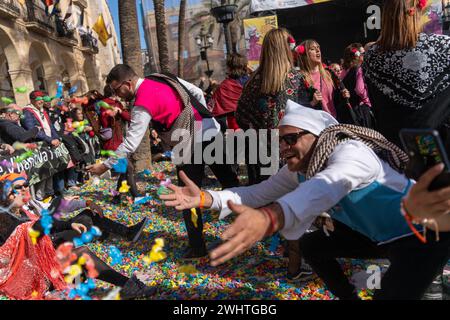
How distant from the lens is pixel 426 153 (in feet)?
4.43

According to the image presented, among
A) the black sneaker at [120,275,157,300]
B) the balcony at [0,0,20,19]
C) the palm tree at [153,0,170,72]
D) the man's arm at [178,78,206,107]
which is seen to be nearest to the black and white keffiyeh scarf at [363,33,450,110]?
the man's arm at [178,78,206,107]

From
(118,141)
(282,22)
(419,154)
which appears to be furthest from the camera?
(282,22)

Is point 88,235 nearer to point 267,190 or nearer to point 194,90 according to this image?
point 267,190

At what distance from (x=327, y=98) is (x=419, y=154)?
244 cm

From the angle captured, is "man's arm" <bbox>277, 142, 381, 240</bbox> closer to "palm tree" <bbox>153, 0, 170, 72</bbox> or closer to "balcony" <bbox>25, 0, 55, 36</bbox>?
"palm tree" <bbox>153, 0, 170, 72</bbox>

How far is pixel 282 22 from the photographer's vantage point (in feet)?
57.3

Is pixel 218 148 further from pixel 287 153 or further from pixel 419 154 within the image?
pixel 419 154

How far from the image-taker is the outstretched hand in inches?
84.0

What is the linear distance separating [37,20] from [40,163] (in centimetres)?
1395

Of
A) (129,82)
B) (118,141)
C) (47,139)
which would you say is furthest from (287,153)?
(47,139)

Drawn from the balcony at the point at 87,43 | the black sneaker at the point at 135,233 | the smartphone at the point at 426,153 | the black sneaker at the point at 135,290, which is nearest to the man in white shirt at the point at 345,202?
the smartphone at the point at 426,153

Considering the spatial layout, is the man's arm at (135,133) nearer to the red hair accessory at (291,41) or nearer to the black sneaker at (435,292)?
the red hair accessory at (291,41)

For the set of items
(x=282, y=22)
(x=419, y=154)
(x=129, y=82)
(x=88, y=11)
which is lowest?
(x=419, y=154)

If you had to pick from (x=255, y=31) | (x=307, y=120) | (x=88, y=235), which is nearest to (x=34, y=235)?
(x=88, y=235)
